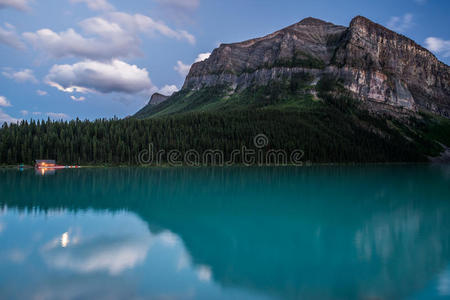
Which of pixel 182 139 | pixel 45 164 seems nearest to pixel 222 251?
pixel 45 164

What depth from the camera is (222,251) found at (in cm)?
2014

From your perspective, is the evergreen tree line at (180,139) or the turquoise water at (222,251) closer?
the turquoise water at (222,251)

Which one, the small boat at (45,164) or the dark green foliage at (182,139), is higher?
the dark green foliage at (182,139)

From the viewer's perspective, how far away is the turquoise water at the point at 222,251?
582 inches

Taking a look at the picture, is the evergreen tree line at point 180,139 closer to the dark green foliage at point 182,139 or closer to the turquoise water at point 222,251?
the dark green foliage at point 182,139

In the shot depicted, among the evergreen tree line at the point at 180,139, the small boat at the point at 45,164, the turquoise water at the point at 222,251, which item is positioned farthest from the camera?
the evergreen tree line at the point at 180,139

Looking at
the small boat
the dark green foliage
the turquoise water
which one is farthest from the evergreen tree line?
the turquoise water

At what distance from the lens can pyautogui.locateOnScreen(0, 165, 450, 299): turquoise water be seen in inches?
582

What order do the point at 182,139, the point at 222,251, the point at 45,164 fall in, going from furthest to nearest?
the point at 182,139 < the point at 45,164 < the point at 222,251

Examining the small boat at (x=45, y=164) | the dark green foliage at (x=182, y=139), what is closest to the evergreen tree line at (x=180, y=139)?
the dark green foliage at (x=182, y=139)

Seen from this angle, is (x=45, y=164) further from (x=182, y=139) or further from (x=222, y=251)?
(x=222, y=251)

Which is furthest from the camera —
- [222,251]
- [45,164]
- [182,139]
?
[182,139]

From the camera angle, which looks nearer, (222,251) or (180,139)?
(222,251)

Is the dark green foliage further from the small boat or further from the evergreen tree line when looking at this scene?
the small boat
